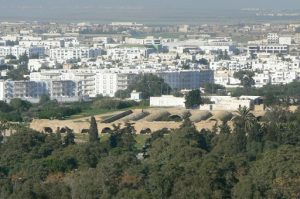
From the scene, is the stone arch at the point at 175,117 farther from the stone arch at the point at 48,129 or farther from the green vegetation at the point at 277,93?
the stone arch at the point at 48,129

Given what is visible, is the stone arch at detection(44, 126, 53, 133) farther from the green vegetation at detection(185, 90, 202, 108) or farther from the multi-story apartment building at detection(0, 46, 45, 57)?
the multi-story apartment building at detection(0, 46, 45, 57)

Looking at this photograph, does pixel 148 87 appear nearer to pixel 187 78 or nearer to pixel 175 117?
pixel 187 78

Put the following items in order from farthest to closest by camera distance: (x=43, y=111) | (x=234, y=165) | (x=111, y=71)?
(x=111, y=71), (x=43, y=111), (x=234, y=165)

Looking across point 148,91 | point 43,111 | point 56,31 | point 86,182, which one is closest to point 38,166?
point 86,182

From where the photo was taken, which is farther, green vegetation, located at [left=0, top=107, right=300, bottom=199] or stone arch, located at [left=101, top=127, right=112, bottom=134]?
stone arch, located at [left=101, top=127, right=112, bottom=134]

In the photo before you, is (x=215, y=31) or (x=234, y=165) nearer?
(x=234, y=165)

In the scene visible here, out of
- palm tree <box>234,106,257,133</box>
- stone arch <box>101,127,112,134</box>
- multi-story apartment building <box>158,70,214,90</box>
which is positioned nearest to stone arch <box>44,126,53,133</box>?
stone arch <box>101,127,112,134</box>

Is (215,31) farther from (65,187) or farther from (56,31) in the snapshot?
(65,187)

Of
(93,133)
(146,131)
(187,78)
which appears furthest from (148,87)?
(93,133)
